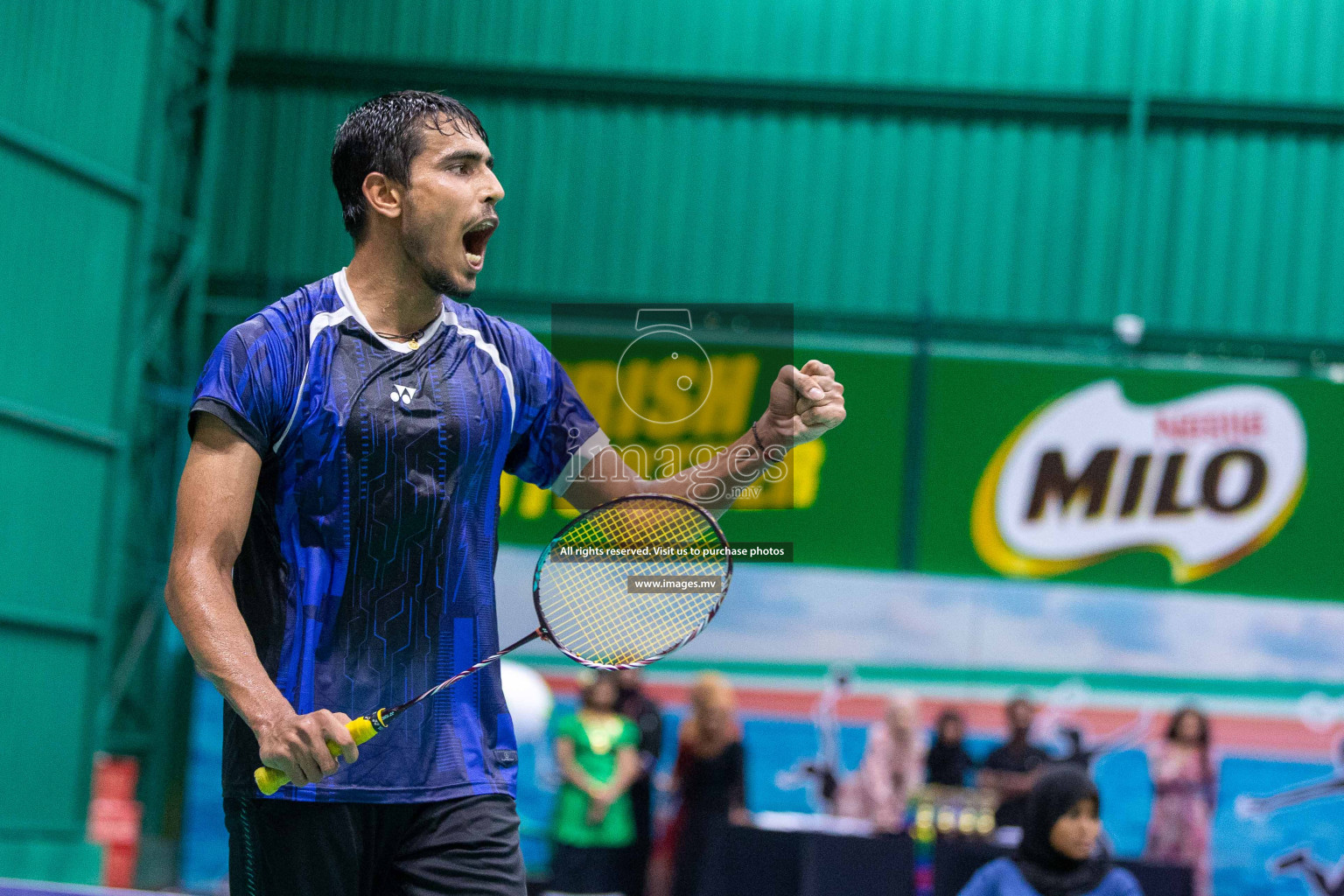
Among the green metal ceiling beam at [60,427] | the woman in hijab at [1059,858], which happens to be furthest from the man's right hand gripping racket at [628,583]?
the green metal ceiling beam at [60,427]

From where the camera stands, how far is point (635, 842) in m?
7.86

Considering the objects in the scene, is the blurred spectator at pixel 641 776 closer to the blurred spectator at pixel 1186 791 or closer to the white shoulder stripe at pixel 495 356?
the blurred spectator at pixel 1186 791

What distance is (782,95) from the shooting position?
42.0 ft

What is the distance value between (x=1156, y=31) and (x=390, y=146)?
1157cm

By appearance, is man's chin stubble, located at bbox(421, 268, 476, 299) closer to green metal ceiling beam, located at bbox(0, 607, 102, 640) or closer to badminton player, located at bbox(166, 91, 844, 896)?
badminton player, located at bbox(166, 91, 844, 896)

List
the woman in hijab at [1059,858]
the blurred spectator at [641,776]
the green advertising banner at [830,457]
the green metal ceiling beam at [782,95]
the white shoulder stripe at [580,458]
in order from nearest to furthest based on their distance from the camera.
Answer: the white shoulder stripe at [580,458] < the woman in hijab at [1059,858] < the blurred spectator at [641,776] < the green advertising banner at [830,457] < the green metal ceiling beam at [782,95]

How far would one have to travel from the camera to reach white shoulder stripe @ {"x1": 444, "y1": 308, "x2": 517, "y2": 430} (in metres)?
2.35

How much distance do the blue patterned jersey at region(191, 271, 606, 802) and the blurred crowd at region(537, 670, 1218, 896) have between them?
2888mm

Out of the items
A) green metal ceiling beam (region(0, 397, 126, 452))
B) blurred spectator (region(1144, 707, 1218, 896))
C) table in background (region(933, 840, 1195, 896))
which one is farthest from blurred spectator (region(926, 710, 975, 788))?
green metal ceiling beam (region(0, 397, 126, 452))

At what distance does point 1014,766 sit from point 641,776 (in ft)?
7.37

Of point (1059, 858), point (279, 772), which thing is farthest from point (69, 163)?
point (279, 772)

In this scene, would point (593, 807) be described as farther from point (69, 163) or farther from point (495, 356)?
point (69, 163)

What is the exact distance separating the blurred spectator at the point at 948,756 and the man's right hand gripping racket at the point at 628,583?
22.1 feet

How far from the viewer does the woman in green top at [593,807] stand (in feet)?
25.3
